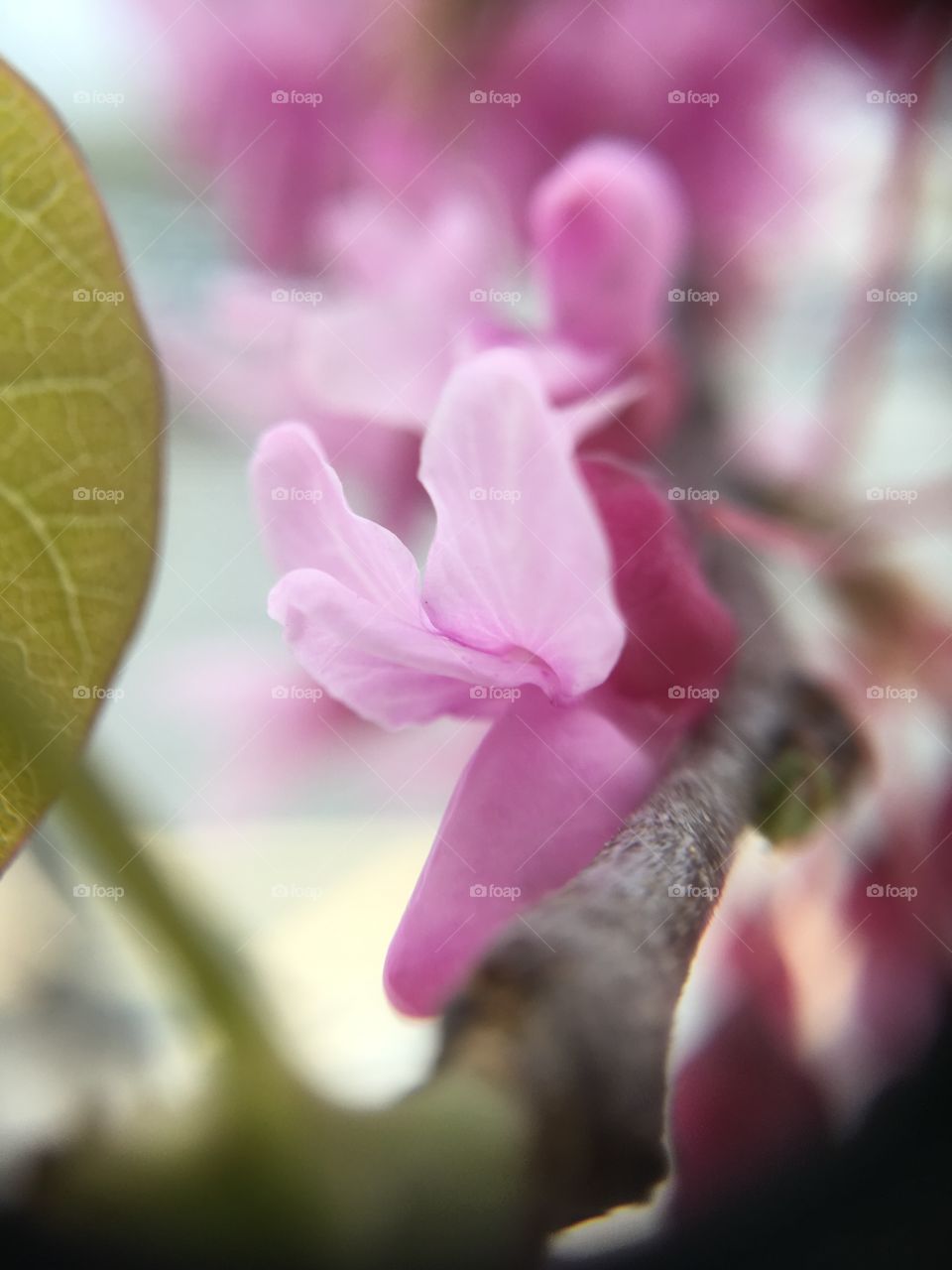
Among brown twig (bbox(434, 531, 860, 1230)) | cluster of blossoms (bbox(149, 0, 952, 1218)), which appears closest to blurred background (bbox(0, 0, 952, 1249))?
cluster of blossoms (bbox(149, 0, 952, 1218))

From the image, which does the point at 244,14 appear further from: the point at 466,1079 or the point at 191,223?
the point at 466,1079

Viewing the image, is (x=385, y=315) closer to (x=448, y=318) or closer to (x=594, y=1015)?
(x=448, y=318)

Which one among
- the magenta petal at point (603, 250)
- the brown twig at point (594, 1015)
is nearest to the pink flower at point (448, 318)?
the magenta petal at point (603, 250)

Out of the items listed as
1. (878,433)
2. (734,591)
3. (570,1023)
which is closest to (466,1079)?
(570,1023)

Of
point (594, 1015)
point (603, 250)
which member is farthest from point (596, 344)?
point (594, 1015)

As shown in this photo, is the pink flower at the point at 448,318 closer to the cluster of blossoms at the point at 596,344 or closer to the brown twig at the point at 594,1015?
the cluster of blossoms at the point at 596,344

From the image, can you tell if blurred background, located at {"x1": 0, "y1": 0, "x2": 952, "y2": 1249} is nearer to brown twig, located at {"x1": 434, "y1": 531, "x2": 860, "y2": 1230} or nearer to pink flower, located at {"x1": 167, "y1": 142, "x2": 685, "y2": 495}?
pink flower, located at {"x1": 167, "y1": 142, "x2": 685, "y2": 495}
